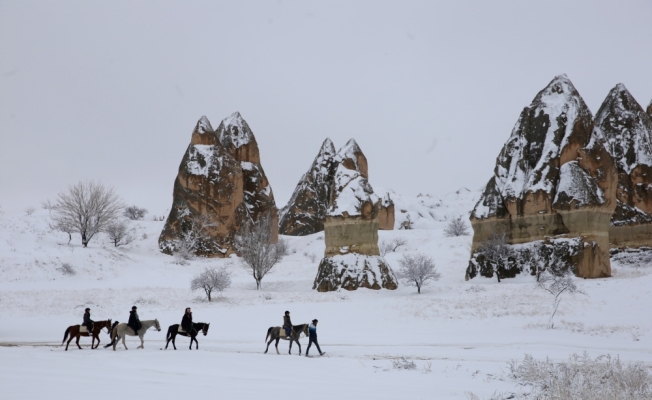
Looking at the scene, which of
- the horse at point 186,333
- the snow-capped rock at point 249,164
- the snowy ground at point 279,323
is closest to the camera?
the snowy ground at point 279,323

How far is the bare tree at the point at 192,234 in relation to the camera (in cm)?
4216

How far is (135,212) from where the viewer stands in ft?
275

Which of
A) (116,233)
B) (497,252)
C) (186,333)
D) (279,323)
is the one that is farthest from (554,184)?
(116,233)

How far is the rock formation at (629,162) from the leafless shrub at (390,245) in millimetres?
16943

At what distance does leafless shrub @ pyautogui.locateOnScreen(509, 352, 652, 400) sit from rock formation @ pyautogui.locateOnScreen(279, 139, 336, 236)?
167 feet

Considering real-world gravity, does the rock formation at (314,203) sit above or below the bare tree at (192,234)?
above

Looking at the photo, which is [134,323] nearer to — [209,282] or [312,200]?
[209,282]

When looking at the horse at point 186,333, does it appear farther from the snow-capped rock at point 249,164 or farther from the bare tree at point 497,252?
the snow-capped rock at point 249,164

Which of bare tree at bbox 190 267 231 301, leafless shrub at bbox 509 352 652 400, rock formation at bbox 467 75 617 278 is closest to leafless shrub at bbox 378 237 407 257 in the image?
rock formation at bbox 467 75 617 278

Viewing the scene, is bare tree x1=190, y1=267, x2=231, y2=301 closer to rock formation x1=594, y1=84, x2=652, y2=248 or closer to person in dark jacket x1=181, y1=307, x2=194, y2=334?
person in dark jacket x1=181, y1=307, x2=194, y2=334

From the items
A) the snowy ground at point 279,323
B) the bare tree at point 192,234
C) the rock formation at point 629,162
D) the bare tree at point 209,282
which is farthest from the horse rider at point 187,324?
the rock formation at point 629,162

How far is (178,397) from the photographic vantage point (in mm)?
7488

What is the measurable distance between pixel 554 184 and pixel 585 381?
2310cm

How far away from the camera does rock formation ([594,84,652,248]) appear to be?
34.9m
